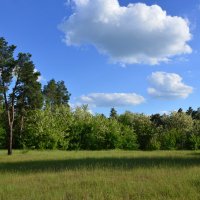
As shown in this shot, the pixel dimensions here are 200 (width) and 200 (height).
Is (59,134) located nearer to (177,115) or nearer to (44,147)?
(44,147)

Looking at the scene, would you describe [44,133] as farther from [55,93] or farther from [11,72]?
[55,93]

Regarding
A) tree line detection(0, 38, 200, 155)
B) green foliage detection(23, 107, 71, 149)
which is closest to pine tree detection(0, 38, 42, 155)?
tree line detection(0, 38, 200, 155)

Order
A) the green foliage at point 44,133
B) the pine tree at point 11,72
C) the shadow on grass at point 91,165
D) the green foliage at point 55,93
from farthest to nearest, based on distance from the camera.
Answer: the green foliage at point 55,93, the green foliage at point 44,133, the pine tree at point 11,72, the shadow on grass at point 91,165

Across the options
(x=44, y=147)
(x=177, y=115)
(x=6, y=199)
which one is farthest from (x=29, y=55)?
(x=177, y=115)

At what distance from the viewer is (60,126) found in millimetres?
71188

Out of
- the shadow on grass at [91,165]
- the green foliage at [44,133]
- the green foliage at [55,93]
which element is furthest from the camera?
the green foliage at [55,93]

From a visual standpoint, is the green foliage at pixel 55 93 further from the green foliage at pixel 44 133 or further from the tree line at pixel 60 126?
the green foliage at pixel 44 133

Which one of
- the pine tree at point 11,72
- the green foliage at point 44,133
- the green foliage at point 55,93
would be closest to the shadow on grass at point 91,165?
the pine tree at point 11,72

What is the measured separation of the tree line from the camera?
168 feet

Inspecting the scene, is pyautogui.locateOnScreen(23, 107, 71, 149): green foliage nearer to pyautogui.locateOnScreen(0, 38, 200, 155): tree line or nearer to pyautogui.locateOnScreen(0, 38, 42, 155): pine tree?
pyautogui.locateOnScreen(0, 38, 200, 155): tree line

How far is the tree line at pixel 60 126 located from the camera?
168 ft

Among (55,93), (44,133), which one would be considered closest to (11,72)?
(44,133)

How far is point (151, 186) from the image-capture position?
47.4ft

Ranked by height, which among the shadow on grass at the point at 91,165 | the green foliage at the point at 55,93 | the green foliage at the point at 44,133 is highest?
the green foliage at the point at 55,93
